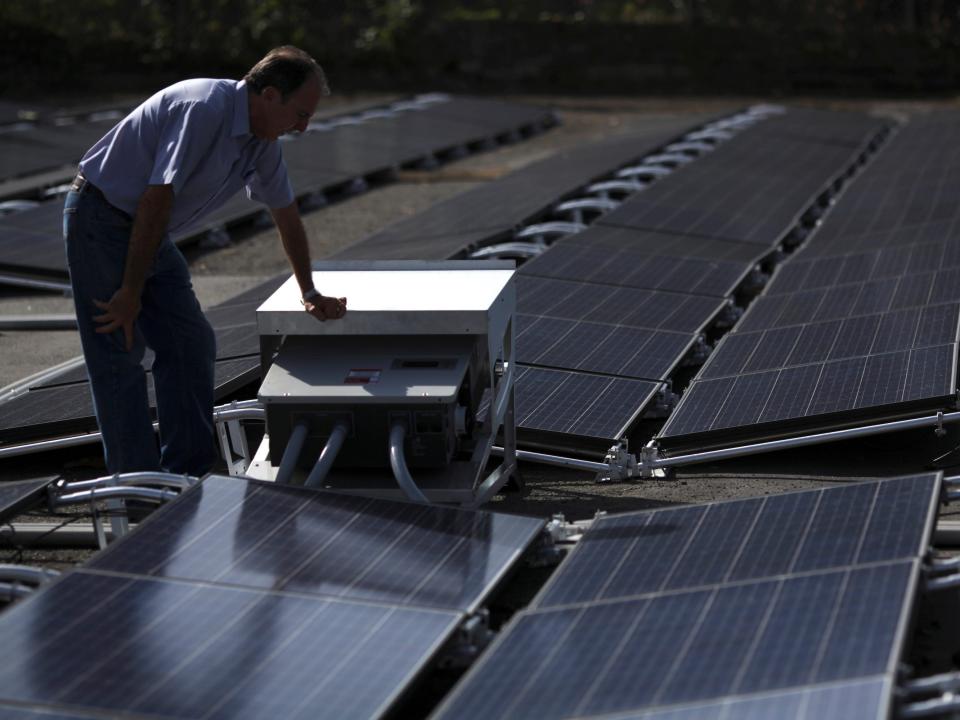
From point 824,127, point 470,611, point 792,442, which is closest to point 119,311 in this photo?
point 470,611

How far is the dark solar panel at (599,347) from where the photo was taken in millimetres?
7633

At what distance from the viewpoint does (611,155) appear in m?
16.2

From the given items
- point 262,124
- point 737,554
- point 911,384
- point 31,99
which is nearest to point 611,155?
point 911,384

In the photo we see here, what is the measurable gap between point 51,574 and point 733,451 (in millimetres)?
3293

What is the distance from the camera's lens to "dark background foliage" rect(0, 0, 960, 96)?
27.1 metres

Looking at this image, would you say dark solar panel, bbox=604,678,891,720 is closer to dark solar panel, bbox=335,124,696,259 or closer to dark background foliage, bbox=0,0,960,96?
dark solar panel, bbox=335,124,696,259

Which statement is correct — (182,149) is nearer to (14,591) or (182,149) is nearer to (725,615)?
(14,591)

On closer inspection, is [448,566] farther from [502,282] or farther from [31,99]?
[31,99]

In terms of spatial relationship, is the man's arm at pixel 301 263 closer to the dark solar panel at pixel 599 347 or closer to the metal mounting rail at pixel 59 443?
the metal mounting rail at pixel 59 443

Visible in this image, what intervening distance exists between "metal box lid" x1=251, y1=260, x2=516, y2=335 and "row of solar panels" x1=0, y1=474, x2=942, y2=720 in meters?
0.79

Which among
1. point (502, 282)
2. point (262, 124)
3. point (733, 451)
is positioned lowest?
point (733, 451)

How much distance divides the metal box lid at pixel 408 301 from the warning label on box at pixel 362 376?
20 centimetres

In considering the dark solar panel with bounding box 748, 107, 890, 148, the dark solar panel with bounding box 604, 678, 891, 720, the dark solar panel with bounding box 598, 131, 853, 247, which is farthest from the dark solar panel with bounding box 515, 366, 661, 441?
the dark solar panel with bounding box 748, 107, 890, 148

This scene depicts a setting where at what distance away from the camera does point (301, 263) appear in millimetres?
5660
